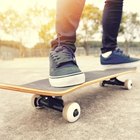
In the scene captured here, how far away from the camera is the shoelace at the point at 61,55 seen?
100 centimetres

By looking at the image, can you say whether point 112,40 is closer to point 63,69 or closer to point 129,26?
point 63,69

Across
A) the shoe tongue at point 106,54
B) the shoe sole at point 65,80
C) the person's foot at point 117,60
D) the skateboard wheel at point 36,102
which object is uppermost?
the shoe tongue at point 106,54

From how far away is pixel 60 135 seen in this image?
782mm

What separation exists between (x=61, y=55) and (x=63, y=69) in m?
0.08

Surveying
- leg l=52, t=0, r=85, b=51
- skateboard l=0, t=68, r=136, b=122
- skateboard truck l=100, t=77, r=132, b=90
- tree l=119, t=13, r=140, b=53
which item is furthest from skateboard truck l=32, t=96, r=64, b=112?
tree l=119, t=13, r=140, b=53

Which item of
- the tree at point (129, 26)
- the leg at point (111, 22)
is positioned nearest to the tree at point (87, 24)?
the tree at point (129, 26)

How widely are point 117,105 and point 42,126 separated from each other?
423mm

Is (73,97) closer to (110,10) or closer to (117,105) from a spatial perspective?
(117,105)

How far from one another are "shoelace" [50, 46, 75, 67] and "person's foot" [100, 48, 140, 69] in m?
0.55

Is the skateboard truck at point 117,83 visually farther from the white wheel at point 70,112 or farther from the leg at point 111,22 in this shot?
the white wheel at point 70,112

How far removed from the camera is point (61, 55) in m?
1.02

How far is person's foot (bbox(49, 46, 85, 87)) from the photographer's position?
0.96 m

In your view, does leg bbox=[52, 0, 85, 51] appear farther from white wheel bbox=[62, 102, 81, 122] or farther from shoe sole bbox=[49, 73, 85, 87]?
white wheel bbox=[62, 102, 81, 122]

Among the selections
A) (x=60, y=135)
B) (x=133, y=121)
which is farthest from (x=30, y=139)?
(x=133, y=121)
